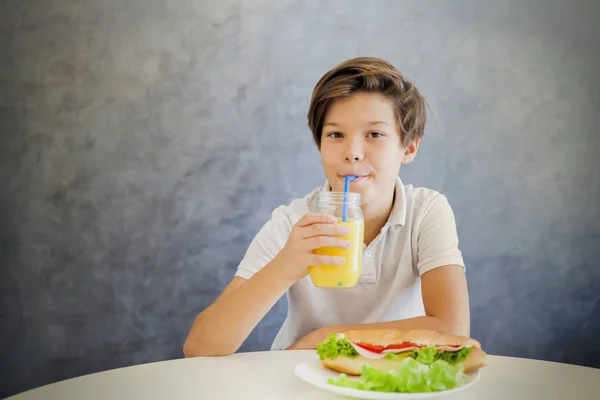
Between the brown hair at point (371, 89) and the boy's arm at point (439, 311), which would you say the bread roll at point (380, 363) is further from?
the brown hair at point (371, 89)

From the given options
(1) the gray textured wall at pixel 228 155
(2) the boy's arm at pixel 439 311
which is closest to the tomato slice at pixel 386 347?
(2) the boy's arm at pixel 439 311

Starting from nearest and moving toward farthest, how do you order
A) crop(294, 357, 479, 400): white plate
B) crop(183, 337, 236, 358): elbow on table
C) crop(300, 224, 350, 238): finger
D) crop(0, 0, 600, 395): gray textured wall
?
1. crop(294, 357, 479, 400): white plate
2. crop(300, 224, 350, 238): finger
3. crop(183, 337, 236, 358): elbow on table
4. crop(0, 0, 600, 395): gray textured wall

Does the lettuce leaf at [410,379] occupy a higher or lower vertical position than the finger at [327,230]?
lower

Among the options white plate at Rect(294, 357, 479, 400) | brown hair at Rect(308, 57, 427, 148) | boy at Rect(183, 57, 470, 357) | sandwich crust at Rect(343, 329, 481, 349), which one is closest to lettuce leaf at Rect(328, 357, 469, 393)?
white plate at Rect(294, 357, 479, 400)

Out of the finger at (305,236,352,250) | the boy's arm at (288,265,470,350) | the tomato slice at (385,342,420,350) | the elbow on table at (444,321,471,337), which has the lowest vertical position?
the elbow on table at (444,321,471,337)

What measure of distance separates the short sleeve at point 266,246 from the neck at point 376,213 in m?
0.21

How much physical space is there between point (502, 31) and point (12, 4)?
1969 millimetres

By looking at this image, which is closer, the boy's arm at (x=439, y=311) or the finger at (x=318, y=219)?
the finger at (x=318, y=219)

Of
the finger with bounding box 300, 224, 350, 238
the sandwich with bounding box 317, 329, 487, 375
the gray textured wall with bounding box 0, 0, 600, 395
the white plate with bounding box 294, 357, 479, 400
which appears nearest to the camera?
the white plate with bounding box 294, 357, 479, 400

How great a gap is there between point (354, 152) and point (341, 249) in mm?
398

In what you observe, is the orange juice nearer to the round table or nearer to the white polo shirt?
the round table

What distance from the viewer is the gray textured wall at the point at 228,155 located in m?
2.40

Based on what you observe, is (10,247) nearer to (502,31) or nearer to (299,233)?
(299,233)

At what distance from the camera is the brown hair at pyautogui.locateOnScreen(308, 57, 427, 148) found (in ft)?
5.66
